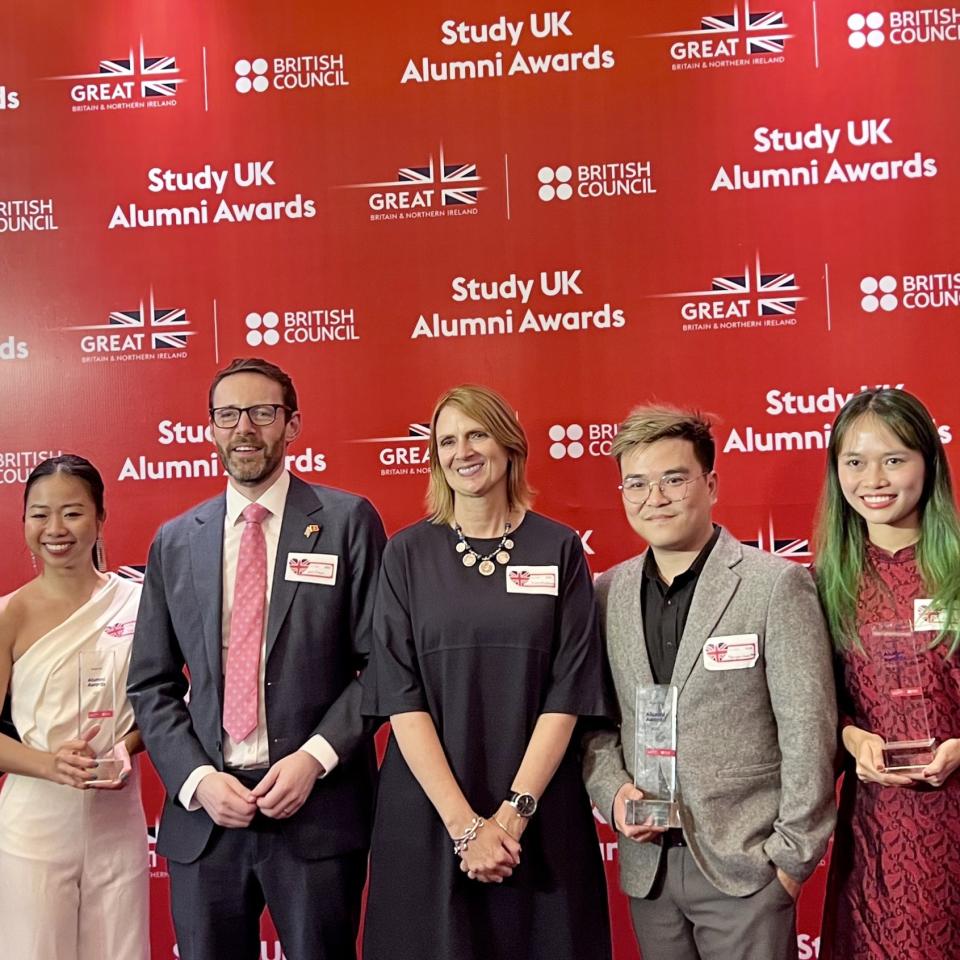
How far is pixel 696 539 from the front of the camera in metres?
2.76

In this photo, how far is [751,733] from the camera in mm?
2615

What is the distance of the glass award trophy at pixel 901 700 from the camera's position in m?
2.53

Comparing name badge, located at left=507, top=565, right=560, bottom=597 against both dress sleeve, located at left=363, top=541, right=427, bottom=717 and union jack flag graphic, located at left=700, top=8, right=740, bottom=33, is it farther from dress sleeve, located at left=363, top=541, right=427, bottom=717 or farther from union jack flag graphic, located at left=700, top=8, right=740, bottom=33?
union jack flag graphic, located at left=700, top=8, right=740, bottom=33

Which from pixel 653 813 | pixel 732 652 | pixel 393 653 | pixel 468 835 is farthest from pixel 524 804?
pixel 732 652

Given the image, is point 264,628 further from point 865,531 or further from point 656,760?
point 865,531

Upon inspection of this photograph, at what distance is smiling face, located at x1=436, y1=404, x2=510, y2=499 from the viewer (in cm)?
284

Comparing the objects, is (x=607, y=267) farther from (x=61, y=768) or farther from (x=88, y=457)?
(x=61, y=768)

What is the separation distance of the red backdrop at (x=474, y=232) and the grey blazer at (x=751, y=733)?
145cm

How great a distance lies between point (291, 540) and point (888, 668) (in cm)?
154

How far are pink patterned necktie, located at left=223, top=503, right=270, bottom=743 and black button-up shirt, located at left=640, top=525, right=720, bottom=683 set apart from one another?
1.00 meters

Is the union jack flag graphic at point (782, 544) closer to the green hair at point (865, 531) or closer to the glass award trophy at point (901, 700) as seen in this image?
the green hair at point (865, 531)

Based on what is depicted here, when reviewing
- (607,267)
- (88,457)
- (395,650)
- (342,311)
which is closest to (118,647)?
(395,650)

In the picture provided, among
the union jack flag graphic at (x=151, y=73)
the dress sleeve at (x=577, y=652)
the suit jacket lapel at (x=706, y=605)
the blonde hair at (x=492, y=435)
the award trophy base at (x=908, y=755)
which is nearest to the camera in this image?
the award trophy base at (x=908, y=755)

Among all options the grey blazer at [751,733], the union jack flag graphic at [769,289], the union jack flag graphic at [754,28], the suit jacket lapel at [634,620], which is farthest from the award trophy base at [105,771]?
the union jack flag graphic at [754,28]
